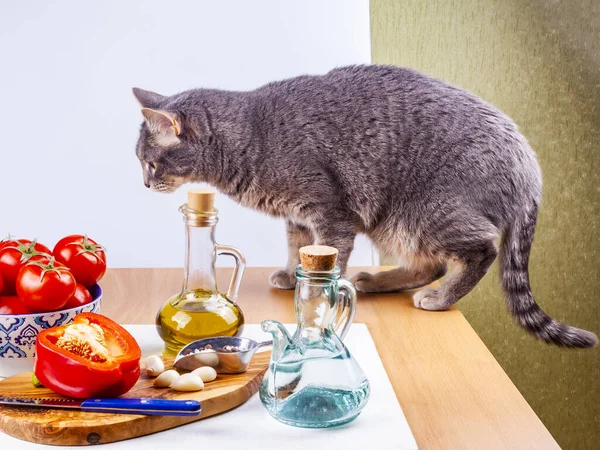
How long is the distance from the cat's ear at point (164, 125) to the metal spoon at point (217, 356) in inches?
27.3

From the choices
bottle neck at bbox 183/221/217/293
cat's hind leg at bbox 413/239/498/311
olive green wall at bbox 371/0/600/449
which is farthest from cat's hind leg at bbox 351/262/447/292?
bottle neck at bbox 183/221/217/293

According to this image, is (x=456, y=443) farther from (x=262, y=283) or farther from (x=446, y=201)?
(x=262, y=283)

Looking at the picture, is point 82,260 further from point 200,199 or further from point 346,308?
point 346,308

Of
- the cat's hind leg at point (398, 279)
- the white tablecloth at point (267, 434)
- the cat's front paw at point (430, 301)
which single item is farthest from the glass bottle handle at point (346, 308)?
the cat's hind leg at point (398, 279)

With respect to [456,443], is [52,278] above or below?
above

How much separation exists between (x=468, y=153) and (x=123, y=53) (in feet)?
5.65

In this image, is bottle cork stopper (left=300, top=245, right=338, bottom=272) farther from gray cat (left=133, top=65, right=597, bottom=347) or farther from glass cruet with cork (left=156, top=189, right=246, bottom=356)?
gray cat (left=133, top=65, right=597, bottom=347)

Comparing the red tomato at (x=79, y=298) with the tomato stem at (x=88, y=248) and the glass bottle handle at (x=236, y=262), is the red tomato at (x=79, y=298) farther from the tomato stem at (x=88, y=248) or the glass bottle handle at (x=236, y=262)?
the glass bottle handle at (x=236, y=262)

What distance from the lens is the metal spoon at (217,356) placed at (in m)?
1.16

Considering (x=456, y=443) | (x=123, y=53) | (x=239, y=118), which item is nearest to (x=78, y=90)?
(x=123, y=53)

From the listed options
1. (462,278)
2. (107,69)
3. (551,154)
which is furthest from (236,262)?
(107,69)

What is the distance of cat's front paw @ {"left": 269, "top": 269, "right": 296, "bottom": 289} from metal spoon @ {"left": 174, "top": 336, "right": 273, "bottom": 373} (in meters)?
0.67

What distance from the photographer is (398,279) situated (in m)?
1.88

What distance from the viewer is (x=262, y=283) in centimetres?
194
